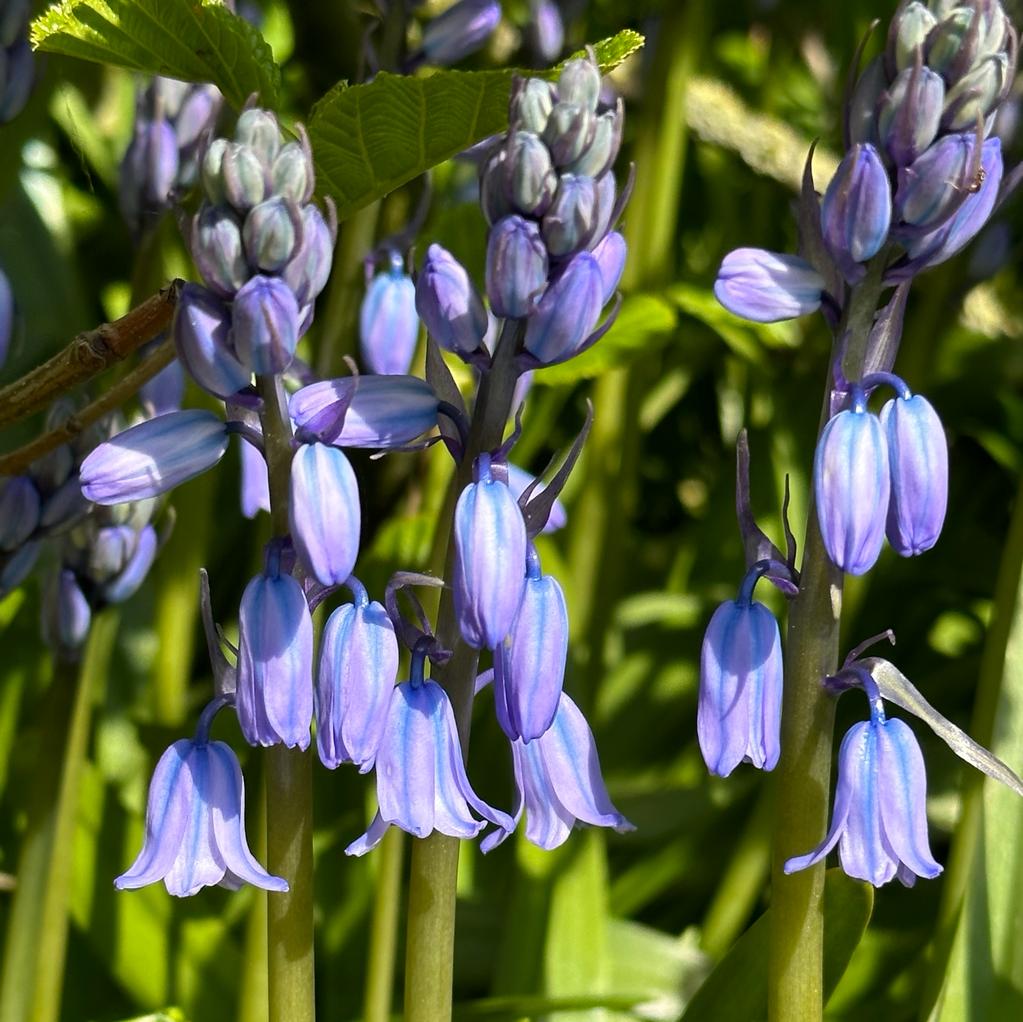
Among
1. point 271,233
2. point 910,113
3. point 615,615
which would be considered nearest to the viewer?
point 271,233

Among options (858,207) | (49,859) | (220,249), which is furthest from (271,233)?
(49,859)

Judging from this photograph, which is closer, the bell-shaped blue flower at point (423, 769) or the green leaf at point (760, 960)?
the bell-shaped blue flower at point (423, 769)

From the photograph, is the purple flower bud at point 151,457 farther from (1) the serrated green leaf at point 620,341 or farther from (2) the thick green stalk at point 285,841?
(1) the serrated green leaf at point 620,341

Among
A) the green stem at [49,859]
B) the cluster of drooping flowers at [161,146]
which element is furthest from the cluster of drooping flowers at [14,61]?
the green stem at [49,859]

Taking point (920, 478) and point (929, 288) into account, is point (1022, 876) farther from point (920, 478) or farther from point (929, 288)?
point (929, 288)

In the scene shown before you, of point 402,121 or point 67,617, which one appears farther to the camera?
point 67,617

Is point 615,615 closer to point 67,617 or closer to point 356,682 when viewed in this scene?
point 67,617
